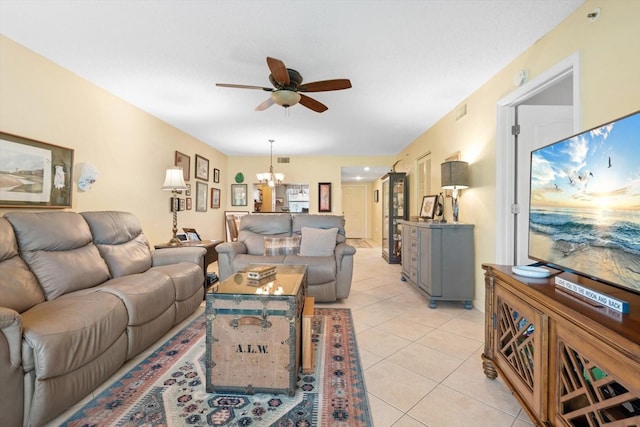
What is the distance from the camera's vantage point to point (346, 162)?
6.61 m

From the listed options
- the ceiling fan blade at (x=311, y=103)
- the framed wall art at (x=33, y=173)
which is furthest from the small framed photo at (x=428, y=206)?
the framed wall art at (x=33, y=173)

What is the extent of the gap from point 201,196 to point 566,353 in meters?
5.30

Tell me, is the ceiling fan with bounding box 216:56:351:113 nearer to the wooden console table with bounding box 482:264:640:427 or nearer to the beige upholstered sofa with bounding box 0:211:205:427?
the beige upholstered sofa with bounding box 0:211:205:427

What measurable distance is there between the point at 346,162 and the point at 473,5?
16.0ft

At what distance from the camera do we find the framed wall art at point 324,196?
6.62 meters

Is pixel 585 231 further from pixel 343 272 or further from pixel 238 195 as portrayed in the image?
pixel 238 195

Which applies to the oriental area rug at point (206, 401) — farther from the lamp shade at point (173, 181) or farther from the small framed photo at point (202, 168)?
the small framed photo at point (202, 168)

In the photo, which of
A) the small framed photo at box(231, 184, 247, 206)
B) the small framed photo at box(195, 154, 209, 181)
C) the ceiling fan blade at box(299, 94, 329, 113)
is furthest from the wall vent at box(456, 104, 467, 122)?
the small framed photo at box(231, 184, 247, 206)

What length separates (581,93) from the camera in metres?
1.78

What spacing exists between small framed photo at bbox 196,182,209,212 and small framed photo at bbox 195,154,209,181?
138mm

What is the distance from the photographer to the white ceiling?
1789mm

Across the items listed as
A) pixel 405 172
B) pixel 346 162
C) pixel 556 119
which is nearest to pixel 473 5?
pixel 556 119

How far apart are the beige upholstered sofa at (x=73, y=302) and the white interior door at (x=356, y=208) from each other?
26.4ft

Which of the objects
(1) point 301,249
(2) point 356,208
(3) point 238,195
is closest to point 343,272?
(1) point 301,249
